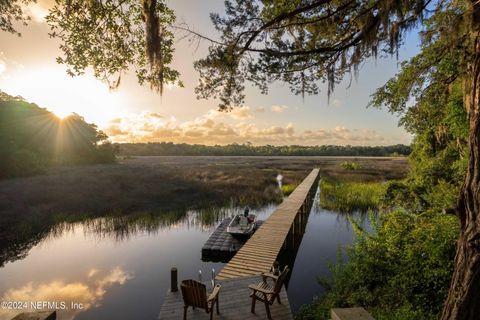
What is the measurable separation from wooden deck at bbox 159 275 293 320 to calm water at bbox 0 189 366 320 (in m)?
3.17

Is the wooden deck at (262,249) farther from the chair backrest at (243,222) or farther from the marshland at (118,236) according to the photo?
the marshland at (118,236)

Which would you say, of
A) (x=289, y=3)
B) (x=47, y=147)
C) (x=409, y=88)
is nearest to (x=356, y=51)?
(x=289, y=3)

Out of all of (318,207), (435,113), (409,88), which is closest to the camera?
(409,88)

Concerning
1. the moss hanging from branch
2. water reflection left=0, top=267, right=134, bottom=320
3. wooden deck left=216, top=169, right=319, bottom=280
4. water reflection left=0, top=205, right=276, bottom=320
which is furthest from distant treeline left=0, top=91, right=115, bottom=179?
the moss hanging from branch

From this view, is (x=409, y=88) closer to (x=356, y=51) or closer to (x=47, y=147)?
(x=356, y=51)

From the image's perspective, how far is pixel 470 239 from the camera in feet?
10.6

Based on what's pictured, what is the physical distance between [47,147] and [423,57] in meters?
43.7

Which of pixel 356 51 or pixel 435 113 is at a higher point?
pixel 356 51

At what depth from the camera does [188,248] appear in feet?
50.7

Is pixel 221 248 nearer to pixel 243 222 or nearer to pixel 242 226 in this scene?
pixel 242 226

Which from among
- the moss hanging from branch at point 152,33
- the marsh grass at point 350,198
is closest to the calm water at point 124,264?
the marsh grass at point 350,198

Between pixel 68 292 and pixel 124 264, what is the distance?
287 cm

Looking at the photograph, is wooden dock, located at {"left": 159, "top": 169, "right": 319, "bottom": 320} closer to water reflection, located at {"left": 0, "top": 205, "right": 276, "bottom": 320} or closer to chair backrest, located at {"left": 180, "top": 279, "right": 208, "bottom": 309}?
chair backrest, located at {"left": 180, "top": 279, "right": 208, "bottom": 309}

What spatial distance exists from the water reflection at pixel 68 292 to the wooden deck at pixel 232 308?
4856 millimetres
